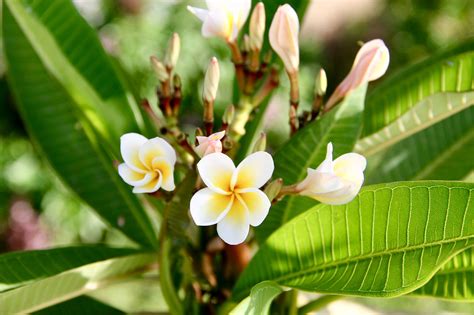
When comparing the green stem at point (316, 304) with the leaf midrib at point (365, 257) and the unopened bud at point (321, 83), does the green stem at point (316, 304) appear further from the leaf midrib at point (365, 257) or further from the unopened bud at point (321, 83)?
the unopened bud at point (321, 83)

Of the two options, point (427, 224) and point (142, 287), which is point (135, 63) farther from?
point (427, 224)

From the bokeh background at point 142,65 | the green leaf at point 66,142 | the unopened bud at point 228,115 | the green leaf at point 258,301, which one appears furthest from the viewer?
the bokeh background at point 142,65

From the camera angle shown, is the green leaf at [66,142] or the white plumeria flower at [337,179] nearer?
the white plumeria flower at [337,179]

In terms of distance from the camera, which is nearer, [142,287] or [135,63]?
[142,287]

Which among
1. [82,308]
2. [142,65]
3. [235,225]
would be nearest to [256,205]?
[235,225]

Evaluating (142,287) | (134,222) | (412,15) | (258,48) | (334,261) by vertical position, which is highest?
(258,48)

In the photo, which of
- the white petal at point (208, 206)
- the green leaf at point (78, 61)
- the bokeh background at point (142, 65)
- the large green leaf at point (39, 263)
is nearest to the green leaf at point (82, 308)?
the large green leaf at point (39, 263)

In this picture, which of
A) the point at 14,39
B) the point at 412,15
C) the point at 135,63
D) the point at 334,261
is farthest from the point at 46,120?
the point at 412,15
